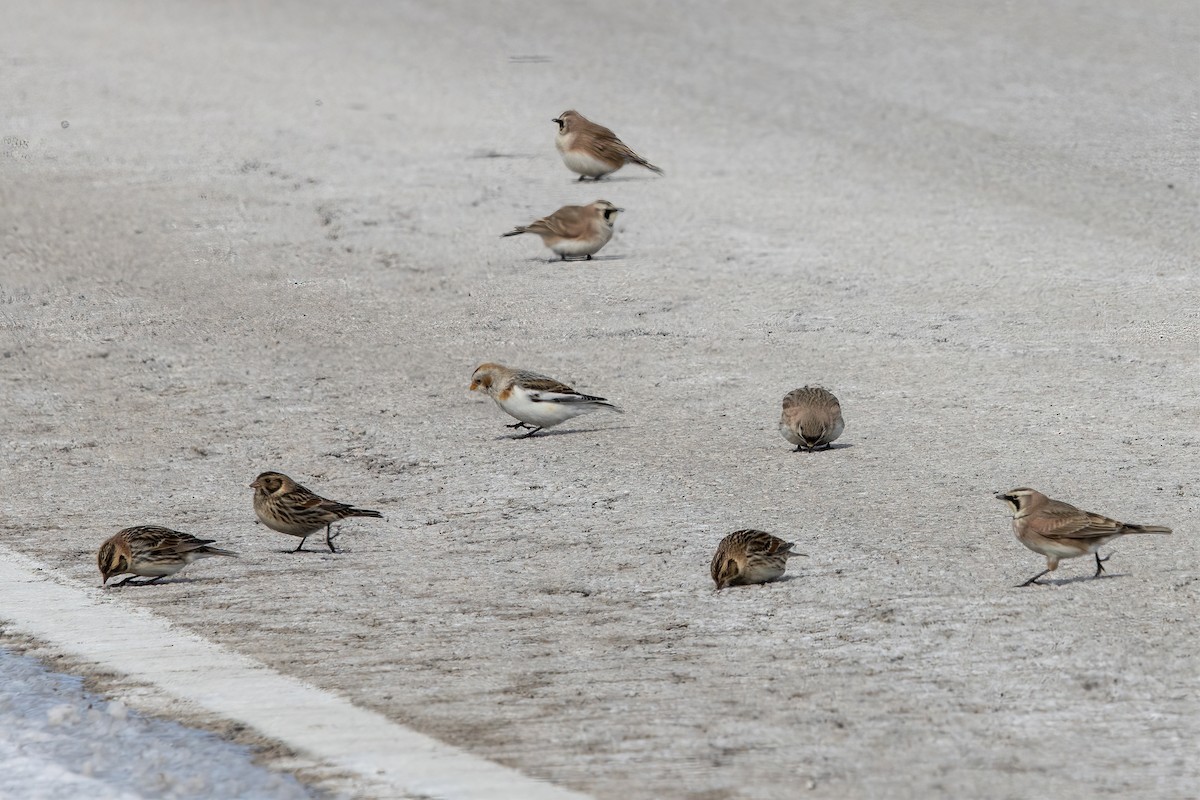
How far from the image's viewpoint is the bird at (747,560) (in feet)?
25.5

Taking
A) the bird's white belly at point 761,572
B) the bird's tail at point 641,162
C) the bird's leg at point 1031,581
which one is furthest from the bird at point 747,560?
the bird's tail at point 641,162

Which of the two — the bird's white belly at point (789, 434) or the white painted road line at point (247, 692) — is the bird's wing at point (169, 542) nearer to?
the white painted road line at point (247, 692)

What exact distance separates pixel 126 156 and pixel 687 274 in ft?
21.4

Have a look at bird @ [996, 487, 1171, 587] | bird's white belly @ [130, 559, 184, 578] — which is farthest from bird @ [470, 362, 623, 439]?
bird @ [996, 487, 1171, 587]

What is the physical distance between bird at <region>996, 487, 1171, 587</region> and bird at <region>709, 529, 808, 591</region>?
1.01 metres

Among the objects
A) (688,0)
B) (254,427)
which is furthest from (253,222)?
(688,0)

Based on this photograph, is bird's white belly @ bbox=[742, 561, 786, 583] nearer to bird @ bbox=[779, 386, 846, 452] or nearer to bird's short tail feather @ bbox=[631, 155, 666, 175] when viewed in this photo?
bird @ bbox=[779, 386, 846, 452]

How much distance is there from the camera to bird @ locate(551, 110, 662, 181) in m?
16.9

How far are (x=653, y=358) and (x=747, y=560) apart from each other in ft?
15.7

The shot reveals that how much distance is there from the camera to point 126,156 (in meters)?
18.1

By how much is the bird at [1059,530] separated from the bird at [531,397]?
333 cm

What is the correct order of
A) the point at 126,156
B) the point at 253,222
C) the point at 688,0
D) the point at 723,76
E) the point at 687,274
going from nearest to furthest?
the point at 687,274 → the point at 253,222 → the point at 126,156 → the point at 723,76 → the point at 688,0

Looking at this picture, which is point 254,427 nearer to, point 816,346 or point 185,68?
point 816,346

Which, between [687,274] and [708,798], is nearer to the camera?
[708,798]
